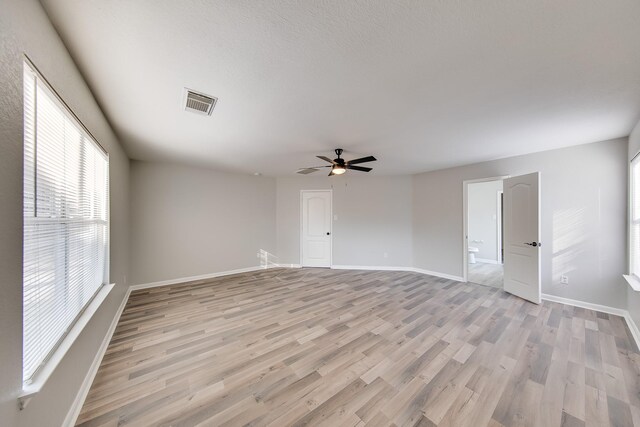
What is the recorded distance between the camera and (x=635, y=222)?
2717 millimetres

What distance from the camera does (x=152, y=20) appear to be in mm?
1219

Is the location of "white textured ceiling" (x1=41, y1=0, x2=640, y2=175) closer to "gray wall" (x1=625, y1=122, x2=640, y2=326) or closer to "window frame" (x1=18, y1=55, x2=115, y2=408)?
"gray wall" (x1=625, y1=122, x2=640, y2=326)

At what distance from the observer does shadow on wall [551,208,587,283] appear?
10.8 ft

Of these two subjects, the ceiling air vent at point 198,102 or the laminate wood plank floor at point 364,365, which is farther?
the ceiling air vent at point 198,102

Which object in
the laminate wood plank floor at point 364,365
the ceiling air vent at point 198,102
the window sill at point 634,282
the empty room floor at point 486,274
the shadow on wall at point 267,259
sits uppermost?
the ceiling air vent at point 198,102

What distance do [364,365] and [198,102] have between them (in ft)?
9.31

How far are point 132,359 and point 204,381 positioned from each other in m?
0.86

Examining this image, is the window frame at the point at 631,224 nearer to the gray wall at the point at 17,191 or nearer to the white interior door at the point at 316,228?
the white interior door at the point at 316,228

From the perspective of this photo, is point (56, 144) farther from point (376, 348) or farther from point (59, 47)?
point (376, 348)

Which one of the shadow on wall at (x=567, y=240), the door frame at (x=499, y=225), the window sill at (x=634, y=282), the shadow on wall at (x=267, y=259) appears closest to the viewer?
the window sill at (x=634, y=282)

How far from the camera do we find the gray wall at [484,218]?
→ 6.48 meters

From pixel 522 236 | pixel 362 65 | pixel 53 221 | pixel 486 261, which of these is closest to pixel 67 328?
pixel 53 221

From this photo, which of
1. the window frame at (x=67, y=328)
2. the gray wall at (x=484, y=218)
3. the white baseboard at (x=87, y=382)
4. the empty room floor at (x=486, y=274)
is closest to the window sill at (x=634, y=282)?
the empty room floor at (x=486, y=274)

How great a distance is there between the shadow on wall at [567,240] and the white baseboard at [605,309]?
28cm
